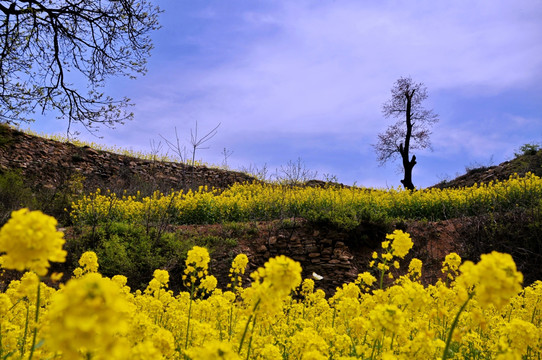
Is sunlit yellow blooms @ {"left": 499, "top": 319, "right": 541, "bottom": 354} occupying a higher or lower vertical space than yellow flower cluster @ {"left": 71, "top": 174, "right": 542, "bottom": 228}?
lower

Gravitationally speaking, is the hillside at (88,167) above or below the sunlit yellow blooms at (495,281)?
above

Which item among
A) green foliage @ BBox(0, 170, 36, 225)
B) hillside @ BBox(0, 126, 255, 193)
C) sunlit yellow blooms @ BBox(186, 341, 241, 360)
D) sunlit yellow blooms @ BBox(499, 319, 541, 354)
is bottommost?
sunlit yellow blooms @ BBox(499, 319, 541, 354)

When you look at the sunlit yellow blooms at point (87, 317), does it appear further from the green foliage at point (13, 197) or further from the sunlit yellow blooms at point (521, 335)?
the green foliage at point (13, 197)

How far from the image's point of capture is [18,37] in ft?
45.2

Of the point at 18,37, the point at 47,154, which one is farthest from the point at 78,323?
the point at 47,154

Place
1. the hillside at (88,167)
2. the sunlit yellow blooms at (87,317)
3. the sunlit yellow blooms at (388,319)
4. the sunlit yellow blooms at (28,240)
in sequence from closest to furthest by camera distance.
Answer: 1. the sunlit yellow blooms at (87,317)
2. the sunlit yellow blooms at (28,240)
3. the sunlit yellow blooms at (388,319)
4. the hillside at (88,167)

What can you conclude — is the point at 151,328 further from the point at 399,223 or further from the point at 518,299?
the point at 399,223

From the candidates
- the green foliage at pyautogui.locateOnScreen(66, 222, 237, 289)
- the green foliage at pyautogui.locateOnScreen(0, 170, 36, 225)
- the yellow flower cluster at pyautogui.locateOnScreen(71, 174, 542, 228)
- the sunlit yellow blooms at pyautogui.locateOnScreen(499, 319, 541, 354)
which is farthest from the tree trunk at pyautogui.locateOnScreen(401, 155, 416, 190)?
the sunlit yellow blooms at pyautogui.locateOnScreen(499, 319, 541, 354)

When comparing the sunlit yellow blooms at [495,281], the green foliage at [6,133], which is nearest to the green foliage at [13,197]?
the green foliage at [6,133]

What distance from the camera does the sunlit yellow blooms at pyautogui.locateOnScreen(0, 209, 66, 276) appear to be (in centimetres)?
165

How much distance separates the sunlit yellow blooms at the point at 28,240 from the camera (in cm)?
165

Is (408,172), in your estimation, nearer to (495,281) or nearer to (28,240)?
(495,281)

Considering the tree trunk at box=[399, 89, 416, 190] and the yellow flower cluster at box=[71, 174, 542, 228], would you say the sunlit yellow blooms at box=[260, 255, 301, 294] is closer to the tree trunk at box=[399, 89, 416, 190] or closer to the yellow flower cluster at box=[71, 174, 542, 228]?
the yellow flower cluster at box=[71, 174, 542, 228]

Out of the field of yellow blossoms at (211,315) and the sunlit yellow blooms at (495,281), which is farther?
the sunlit yellow blooms at (495,281)
